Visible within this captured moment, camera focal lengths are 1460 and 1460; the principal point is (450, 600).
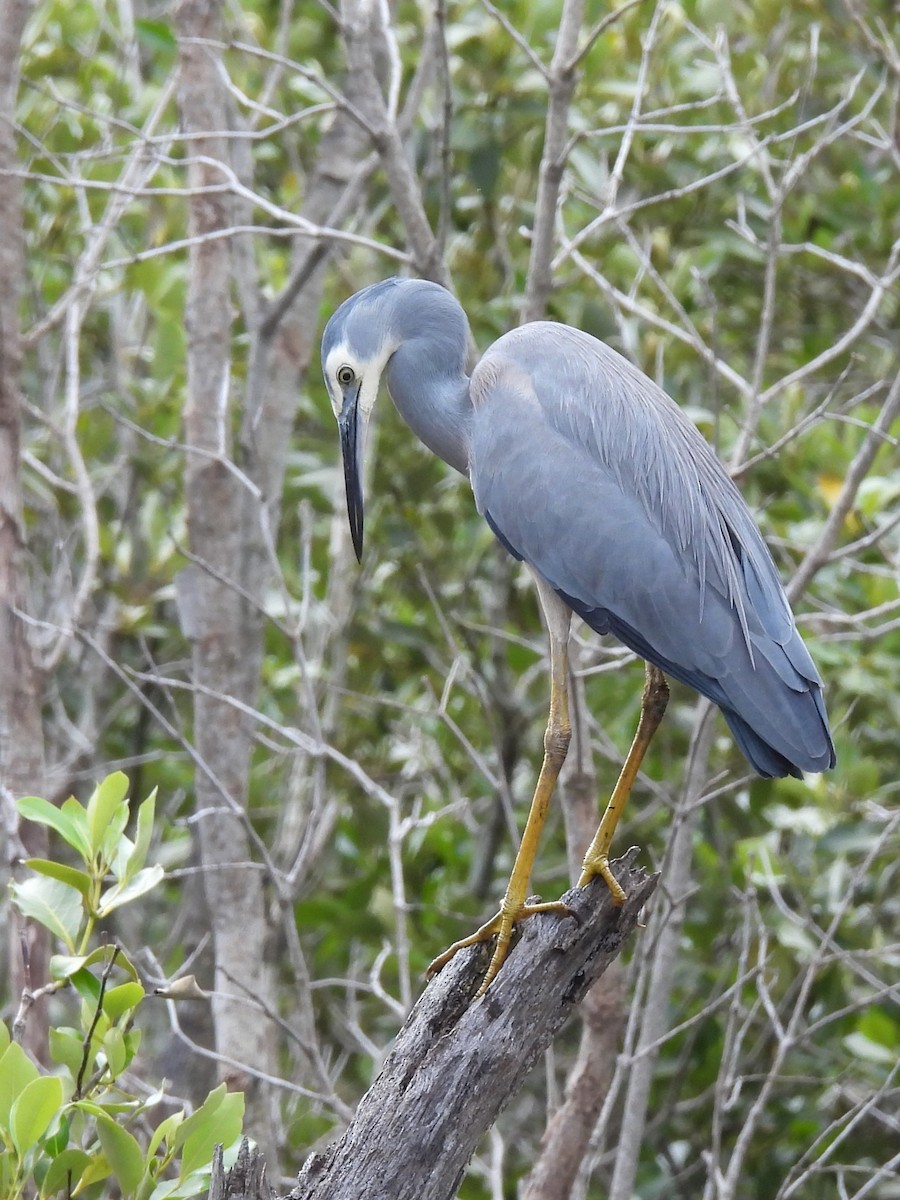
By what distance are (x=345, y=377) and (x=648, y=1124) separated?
2923 millimetres

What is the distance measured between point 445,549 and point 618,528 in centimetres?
252

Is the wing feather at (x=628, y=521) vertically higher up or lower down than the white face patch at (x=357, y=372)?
lower down

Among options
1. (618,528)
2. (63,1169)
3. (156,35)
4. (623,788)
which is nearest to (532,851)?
(623,788)

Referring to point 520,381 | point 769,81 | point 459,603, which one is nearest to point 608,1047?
point 520,381

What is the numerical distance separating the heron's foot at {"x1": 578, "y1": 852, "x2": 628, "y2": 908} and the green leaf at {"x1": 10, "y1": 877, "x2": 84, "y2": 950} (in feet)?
3.28

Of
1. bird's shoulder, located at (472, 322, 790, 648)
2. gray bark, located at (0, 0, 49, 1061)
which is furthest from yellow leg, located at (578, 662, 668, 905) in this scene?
gray bark, located at (0, 0, 49, 1061)

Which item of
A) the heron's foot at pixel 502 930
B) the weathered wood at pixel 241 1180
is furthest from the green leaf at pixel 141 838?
the heron's foot at pixel 502 930

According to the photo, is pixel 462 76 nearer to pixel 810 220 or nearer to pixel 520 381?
pixel 810 220

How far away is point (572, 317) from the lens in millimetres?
5016

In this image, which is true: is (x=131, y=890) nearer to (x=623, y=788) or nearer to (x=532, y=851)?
(x=532, y=851)

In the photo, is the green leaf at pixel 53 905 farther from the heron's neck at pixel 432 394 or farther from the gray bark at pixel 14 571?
the heron's neck at pixel 432 394

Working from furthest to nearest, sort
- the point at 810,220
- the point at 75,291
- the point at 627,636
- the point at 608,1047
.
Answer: the point at 810,220 < the point at 75,291 < the point at 608,1047 < the point at 627,636

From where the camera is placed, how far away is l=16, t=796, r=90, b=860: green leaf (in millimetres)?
2590

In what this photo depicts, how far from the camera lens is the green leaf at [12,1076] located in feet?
7.80
